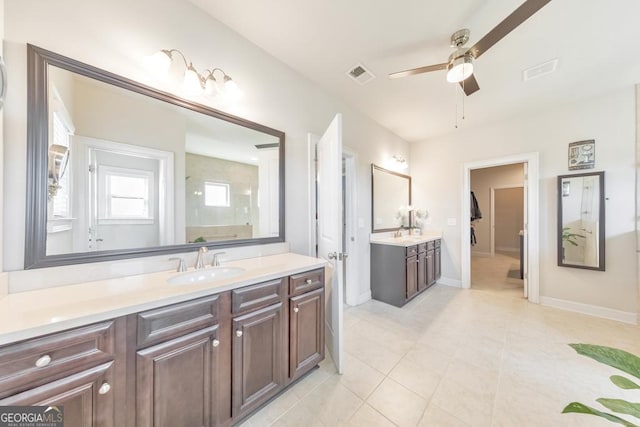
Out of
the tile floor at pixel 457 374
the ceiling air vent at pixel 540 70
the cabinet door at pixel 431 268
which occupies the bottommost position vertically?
the tile floor at pixel 457 374

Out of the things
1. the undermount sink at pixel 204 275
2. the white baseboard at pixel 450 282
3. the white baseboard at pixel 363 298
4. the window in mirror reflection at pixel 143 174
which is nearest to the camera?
the window in mirror reflection at pixel 143 174

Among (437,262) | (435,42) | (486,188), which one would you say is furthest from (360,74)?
(486,188)

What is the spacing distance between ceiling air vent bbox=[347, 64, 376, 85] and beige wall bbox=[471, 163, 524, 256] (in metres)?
6.01

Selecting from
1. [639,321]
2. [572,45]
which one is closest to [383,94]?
[572,45]

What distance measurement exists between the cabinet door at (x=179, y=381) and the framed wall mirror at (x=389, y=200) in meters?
2.73

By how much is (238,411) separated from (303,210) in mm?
1619

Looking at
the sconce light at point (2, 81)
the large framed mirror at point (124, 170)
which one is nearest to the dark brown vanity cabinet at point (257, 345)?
the large framed mirror at point (124, 170)

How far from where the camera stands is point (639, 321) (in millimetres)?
2605

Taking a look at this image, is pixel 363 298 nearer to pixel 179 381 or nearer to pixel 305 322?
pixel 305 322

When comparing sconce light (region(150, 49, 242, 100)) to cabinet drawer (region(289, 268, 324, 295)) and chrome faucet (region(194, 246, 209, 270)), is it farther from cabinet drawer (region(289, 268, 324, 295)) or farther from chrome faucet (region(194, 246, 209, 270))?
cabinet drawer (region(289, 268, 324, 295))

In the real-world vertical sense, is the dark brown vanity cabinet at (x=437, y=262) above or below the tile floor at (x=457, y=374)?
above

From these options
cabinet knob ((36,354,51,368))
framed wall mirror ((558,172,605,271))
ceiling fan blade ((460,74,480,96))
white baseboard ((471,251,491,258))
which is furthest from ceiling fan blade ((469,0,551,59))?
white baseboard ((471,251,491,258))

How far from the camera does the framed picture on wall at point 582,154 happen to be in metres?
2.88

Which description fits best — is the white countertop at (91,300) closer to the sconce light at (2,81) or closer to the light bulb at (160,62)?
the sconce light at (2,81)
